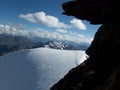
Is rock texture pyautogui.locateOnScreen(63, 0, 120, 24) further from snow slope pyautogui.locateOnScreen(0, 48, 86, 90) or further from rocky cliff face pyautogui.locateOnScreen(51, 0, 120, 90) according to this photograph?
snow slope pyautogui.locateOnScreen(0, 48, 86, 90)

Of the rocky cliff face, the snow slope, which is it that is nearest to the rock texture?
the rocky cliff face

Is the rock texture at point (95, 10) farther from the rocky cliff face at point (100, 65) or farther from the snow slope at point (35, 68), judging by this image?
the snow slope at point (35, 68)

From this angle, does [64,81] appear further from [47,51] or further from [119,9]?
[47,51]

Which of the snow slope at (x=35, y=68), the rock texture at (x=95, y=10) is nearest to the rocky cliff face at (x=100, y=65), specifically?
the rock texture at (x=95, y=10)

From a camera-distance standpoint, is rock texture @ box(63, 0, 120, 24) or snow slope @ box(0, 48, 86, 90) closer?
rock texture @ box(63, 0, 120, 24)

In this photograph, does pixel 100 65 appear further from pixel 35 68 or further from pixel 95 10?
pixel 35 68
